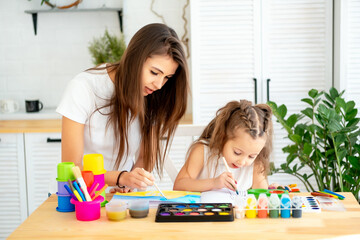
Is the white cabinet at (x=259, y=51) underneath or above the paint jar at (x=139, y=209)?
above

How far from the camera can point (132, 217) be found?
1525 mm

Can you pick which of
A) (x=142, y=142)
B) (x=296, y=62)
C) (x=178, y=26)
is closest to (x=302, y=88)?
(x=296, y=62)

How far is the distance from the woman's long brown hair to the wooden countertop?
1.45 metres

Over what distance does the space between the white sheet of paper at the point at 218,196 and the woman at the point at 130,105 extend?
23cm

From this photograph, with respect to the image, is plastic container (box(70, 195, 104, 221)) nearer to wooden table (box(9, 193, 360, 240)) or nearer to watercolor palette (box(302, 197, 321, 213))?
wooden table (box(9, 193, 360, 240))

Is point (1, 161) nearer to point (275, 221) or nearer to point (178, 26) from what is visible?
point (178, 26)

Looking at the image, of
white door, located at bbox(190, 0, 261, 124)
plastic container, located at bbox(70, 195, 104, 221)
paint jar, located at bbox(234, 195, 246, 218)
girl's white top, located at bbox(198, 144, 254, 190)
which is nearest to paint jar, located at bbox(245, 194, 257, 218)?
paint jar, located at bbox(234, 195, 246, 218)

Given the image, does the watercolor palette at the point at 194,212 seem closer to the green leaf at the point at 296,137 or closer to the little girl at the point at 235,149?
the little girl at the point at 235,149

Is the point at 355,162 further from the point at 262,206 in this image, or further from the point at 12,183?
the point at 12,183

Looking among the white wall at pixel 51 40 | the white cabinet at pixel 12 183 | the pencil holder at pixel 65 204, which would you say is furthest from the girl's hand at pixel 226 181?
the white wall at pixel 51 40

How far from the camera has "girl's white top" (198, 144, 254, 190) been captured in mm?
2094

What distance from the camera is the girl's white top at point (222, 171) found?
209 cm

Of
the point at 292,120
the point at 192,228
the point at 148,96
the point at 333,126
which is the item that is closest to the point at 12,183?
the point at 148,96

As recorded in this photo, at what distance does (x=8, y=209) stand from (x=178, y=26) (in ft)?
6.10
